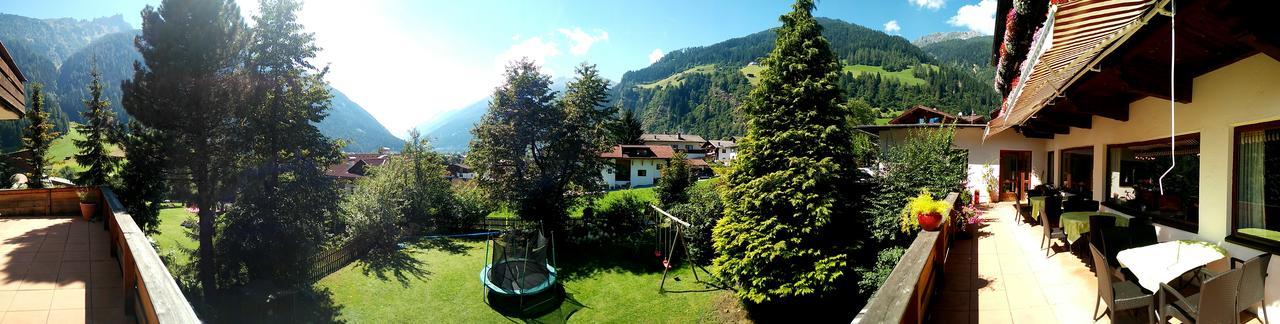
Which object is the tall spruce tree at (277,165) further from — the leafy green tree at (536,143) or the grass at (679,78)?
the grass at (679,78)

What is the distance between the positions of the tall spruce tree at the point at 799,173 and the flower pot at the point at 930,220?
14.8 feet

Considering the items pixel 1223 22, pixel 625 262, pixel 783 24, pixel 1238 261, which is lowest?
pixel 625 262

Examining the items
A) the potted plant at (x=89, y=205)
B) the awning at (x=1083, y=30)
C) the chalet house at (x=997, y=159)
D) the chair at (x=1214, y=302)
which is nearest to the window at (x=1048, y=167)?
the chalet house at (x=997, y=159)

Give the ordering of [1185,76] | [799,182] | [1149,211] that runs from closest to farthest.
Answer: [1185,76], [1149,211], [799,182]

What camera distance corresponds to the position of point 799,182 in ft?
31.1

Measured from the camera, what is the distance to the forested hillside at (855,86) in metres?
104

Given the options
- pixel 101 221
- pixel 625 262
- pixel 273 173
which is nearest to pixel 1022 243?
pixel 625 262

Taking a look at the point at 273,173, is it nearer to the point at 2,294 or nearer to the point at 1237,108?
the point at 2,294

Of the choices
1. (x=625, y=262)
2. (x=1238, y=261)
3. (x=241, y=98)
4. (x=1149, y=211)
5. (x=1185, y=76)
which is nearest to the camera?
(x=1238, y=261)

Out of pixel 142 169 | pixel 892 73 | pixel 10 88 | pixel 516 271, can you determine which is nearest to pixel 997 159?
pixel 516 271

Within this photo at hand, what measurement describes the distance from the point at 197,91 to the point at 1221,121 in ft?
56.5

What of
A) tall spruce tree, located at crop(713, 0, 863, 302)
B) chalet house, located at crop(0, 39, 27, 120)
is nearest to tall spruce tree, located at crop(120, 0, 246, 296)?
chalet house, located at crop(0, 39, 27, 120)

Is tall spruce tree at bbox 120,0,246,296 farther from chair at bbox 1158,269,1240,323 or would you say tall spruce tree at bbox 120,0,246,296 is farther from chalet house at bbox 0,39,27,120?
chair at bbox 1158,269,1240,323

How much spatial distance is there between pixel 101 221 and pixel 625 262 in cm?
1329
